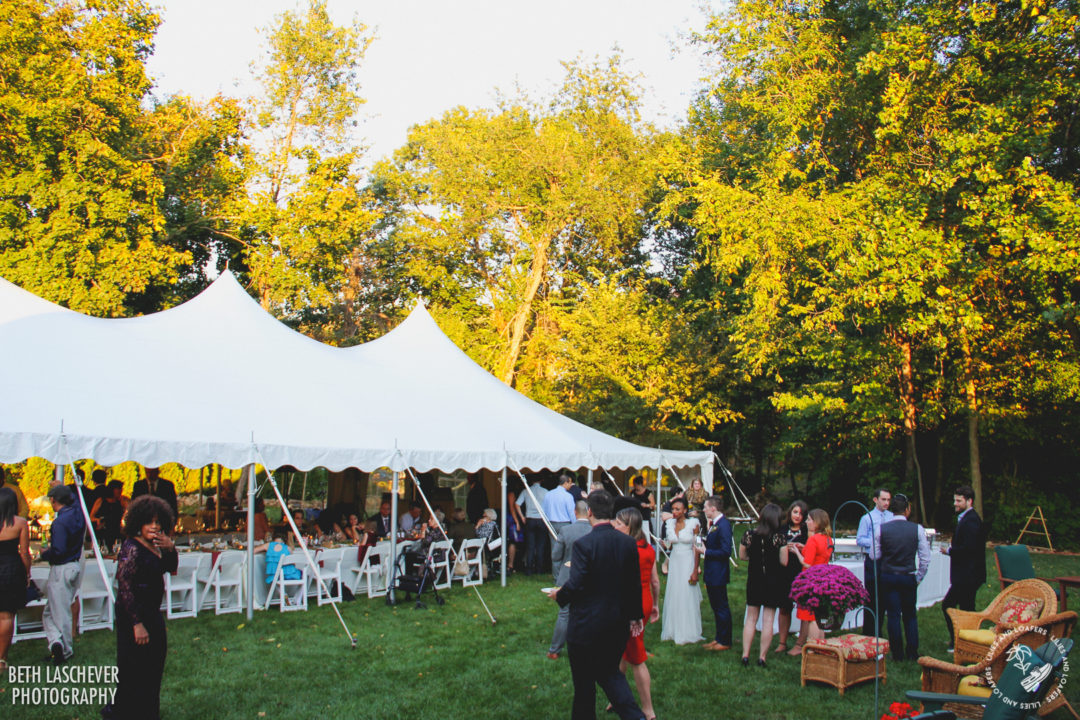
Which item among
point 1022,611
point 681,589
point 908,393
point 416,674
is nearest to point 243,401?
point 416,674

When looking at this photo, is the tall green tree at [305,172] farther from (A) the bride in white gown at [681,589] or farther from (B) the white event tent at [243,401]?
(A) the bride in white gown at [681,589]

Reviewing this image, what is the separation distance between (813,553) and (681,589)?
1.32 m

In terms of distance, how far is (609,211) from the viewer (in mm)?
25719

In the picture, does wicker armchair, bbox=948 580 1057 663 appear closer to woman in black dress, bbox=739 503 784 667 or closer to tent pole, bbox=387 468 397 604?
woman in black dress, bbox=739 503 784 667

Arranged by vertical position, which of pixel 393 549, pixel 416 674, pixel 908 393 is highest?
pixel 908 393

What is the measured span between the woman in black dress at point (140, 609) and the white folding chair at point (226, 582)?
4.54 metres

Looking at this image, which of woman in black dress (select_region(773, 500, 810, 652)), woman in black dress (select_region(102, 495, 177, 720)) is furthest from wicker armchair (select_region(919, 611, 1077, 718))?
woman in black dress (select_region(102, 495, 177, 720))

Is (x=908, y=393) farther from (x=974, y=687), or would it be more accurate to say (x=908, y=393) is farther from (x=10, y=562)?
(x=10, y=562)

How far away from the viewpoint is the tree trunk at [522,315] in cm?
2686

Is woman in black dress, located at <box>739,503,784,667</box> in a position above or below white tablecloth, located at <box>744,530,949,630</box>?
above

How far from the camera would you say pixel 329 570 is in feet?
31.9

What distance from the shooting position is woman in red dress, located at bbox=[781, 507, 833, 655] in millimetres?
6797

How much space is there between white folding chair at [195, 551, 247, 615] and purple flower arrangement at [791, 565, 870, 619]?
6.05 m

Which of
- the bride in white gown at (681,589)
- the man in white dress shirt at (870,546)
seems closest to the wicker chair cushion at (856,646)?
the man in white dress shirt at (870,546)
